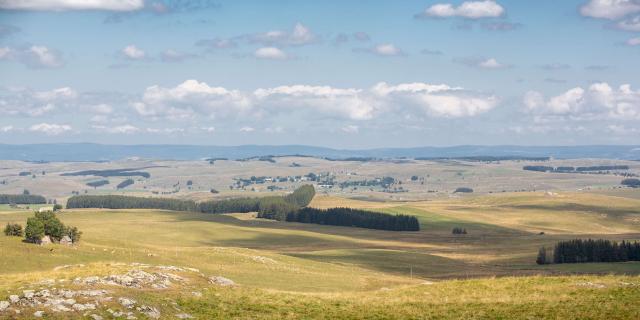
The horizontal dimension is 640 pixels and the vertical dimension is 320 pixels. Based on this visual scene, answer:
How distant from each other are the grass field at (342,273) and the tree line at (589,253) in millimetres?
4633

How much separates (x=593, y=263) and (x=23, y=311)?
366ft

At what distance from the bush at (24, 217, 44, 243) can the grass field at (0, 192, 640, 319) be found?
5.62 ft

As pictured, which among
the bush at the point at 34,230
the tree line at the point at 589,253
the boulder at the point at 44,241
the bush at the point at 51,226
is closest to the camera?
the bush at the point at 34,230

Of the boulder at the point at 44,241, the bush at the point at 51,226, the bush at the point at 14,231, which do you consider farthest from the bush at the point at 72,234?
the bush at the point at 14,231

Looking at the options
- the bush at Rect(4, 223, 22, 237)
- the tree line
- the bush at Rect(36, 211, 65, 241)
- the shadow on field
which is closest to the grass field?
the shadow on field

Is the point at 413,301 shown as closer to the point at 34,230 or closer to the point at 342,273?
the point at 342,273

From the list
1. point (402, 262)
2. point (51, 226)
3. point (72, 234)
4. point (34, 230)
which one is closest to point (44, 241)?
point (34, 230)

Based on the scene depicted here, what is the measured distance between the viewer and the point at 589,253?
138m

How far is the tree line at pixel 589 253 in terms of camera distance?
449 feet

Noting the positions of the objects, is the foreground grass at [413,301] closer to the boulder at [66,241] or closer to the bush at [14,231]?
the boulder at [66,241]

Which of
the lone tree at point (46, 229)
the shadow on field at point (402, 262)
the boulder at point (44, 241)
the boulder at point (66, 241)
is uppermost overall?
the lone tree at point (46, 229)

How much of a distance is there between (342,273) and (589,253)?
6106 centimetres

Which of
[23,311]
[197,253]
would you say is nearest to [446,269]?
[197,253]

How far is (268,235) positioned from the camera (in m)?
177
